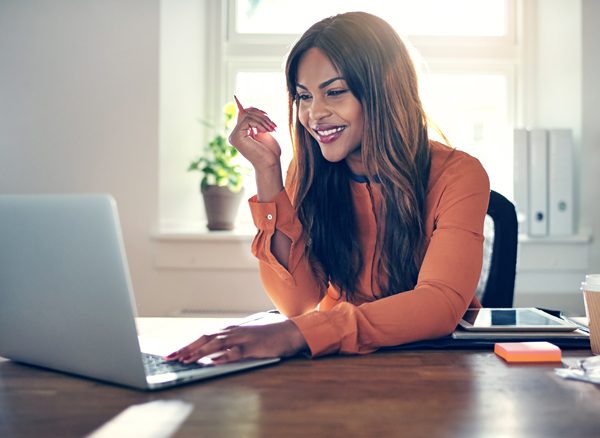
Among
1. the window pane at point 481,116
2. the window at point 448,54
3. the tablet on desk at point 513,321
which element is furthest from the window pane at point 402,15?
the tablet on desk at point 513,321

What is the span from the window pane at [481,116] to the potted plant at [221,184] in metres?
0.93

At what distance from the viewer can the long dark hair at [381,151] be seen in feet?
4.67

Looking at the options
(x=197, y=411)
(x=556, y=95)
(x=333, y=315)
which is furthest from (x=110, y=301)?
(x=556, y=95)

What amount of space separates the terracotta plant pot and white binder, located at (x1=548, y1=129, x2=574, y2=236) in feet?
3.99

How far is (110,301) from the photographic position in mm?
769

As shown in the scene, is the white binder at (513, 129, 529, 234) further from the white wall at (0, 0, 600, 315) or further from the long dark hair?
the long dark hair

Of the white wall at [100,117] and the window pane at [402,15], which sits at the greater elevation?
the window pane at [402,15]

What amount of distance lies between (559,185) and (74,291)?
2230mm

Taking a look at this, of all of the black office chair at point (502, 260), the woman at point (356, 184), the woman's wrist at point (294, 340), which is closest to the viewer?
the woman's wrist at point (294, 340)

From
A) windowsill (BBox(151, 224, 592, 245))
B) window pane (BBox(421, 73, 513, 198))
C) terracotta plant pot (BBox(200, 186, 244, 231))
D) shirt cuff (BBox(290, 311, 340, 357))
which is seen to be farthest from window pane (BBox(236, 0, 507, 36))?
shirt cuff (BBox(290, 311, 340, 357))

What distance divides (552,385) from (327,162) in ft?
2.79

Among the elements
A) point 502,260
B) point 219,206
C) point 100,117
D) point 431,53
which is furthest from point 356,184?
point 431,53

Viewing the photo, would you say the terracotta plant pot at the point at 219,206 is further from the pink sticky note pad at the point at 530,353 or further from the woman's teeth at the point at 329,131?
the pink sticky note pad at the point at 530,353

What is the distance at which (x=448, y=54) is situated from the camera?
291cm
